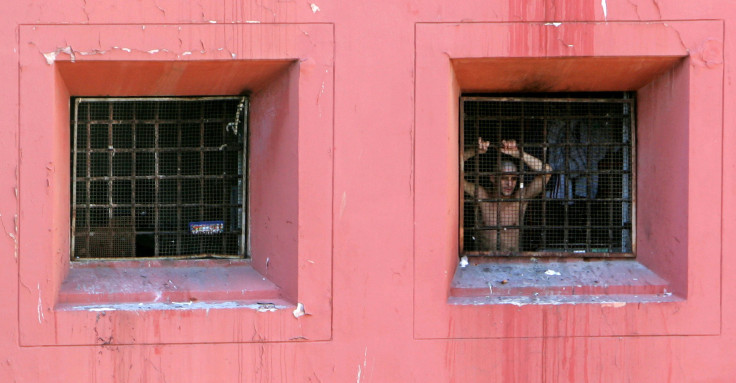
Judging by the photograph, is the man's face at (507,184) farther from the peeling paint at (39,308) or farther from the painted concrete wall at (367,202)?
the peeling paint at (39,308)

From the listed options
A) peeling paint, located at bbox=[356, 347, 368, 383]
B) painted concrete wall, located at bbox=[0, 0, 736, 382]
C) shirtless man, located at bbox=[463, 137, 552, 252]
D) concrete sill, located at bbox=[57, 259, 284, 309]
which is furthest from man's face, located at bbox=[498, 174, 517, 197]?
concrete sill, located at bbox=[57, 259, 284, 309]

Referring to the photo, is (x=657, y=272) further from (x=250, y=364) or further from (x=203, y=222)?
(x=203, y=222)

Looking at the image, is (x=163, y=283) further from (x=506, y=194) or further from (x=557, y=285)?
(x=557, y=285)

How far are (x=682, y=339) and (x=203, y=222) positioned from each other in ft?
8.72

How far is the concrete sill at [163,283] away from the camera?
435 centimetres

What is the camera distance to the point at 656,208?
4.48 metres

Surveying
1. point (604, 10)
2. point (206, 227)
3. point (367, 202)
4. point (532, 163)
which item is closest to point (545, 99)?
point (532, 163)

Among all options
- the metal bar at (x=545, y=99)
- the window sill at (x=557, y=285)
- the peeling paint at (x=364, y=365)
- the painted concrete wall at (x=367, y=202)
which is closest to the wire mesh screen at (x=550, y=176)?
the metal bar at (x=545, y=99)

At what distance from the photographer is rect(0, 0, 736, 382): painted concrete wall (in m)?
4.17

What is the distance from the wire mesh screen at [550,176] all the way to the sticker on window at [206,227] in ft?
4.55

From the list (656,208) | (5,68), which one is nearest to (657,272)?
(656,208)

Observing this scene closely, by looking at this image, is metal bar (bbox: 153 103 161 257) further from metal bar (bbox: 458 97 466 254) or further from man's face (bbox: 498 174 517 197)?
man's face (bbox: 498 174 517 197)

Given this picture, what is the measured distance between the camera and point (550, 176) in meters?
4.73

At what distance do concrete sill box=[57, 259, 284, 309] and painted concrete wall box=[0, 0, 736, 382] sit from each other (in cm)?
12
